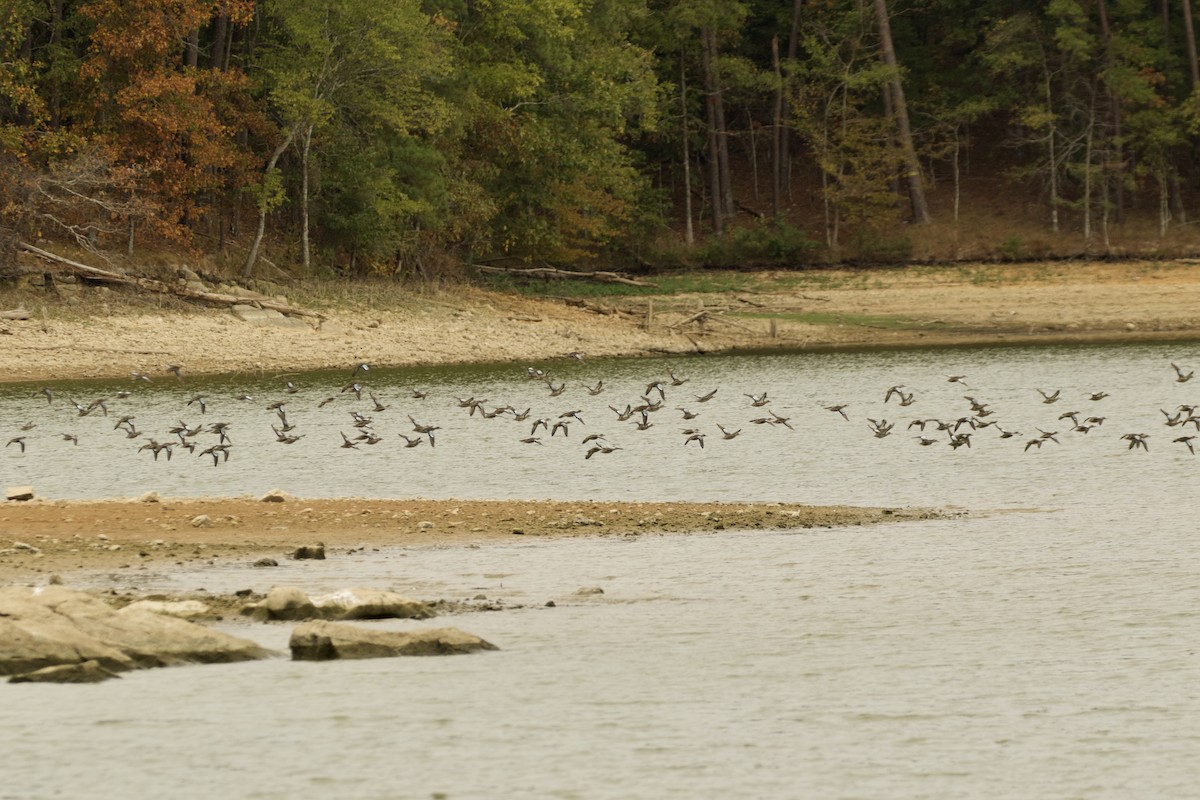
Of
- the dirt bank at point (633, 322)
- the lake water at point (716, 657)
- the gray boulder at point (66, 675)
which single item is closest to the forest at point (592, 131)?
the dirt bank at point (633, 322)

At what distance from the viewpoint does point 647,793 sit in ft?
37.9

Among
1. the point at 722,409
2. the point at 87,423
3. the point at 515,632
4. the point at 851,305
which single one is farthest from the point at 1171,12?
the point at 515,632

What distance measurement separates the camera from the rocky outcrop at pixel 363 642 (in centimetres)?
1429

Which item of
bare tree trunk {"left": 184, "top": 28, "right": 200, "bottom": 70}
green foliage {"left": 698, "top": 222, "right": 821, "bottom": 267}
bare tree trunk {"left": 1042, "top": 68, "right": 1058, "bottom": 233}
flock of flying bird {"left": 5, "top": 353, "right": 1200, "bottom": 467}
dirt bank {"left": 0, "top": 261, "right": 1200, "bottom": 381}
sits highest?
bare tree trunk {"left": 184, "top": 28, "right": 200, "bottom": 70}

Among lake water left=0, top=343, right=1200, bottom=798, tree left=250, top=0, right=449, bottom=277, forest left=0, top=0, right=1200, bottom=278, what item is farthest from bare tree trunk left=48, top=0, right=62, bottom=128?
lake water left=0, top=343, right=1200, bottom=798

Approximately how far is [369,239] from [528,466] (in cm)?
2874

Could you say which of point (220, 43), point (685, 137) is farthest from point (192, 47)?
point (685, 137)

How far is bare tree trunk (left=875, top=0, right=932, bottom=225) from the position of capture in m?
71.6

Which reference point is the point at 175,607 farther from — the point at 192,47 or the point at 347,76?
the point at 192,47

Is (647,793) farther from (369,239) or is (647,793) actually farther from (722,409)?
(369,239)

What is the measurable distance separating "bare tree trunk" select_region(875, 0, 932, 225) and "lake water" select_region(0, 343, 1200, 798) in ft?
142

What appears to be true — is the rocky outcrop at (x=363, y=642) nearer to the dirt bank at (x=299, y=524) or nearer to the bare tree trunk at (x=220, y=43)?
the dirt bank at (x=299, y=524)

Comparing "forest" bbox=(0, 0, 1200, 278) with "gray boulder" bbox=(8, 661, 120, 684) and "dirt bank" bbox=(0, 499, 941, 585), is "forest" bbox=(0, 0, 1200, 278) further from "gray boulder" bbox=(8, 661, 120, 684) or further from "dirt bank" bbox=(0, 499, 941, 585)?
"gray boulder" bbox=(8, 661, 120, 684)

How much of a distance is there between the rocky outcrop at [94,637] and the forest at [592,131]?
3454 cm
